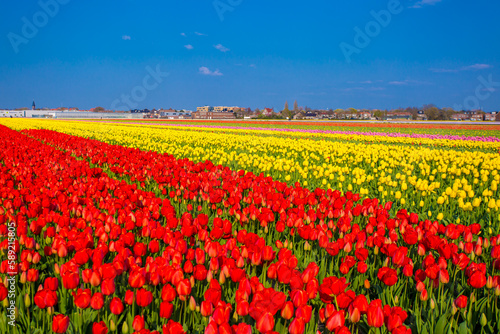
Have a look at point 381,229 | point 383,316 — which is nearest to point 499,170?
point 381,229

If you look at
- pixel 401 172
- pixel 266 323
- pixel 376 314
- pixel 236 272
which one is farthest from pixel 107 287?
pixel 401 172

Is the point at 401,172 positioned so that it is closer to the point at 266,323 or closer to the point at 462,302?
the point at 462,302

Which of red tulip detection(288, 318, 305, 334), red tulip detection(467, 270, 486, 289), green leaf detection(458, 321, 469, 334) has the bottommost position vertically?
green leaf detection(458, 321, 469, 334)

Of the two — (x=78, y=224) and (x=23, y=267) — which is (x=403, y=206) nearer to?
(x=78, y=224)

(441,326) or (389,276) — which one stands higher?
(389,276)

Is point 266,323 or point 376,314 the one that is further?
point 376,314

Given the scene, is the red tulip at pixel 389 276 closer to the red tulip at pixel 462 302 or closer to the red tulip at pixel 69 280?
the red tulip at pixel 462 302

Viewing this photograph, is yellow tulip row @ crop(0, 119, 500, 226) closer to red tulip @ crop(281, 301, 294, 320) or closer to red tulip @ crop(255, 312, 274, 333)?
red tulip @ crop(281, 301, 294, 320)

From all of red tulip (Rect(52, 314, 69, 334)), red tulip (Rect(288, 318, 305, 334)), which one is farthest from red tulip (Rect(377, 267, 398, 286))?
red tulip (Rect(52, 314, 69, 334))

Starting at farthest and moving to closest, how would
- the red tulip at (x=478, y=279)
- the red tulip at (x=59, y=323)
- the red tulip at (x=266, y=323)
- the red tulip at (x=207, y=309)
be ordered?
the red tulip at (x=478, y=279)
the red tulip at (x=207, y=309)
the red tulip at (x=59, y=323)
the red tulip at (x=266, y=323)

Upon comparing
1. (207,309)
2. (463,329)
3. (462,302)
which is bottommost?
(463,329)

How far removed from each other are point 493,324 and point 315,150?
34.8ft

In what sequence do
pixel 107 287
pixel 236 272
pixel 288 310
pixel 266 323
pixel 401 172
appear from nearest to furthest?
1. pixel 266 323
2. pixel 288 310
3. pixel 107 287
4. pixel 236 272
5. pixel 401 172

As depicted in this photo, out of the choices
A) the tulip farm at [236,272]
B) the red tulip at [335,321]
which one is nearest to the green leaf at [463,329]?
the tulip farm at [236,272]
